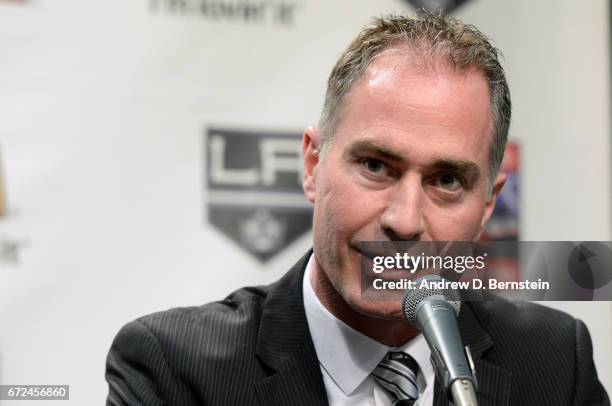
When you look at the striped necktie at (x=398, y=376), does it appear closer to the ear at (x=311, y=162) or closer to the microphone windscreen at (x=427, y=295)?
the ear at (x=311, y=162)

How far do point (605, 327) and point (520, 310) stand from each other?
102cm

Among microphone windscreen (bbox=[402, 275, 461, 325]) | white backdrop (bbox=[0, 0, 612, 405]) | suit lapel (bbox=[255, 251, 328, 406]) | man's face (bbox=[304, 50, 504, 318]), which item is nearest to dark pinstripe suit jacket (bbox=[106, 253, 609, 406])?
suit lapel (bbox=[255, 251, 328, 406])

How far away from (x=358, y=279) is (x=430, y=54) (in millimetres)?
417

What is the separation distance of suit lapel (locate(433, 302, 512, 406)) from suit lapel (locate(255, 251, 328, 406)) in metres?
0.22

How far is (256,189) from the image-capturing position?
2.45m

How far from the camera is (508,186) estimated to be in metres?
2.70

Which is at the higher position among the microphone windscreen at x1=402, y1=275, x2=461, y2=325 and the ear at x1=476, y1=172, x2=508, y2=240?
the ear at x1=476, y1=172, x2=508, y2=240

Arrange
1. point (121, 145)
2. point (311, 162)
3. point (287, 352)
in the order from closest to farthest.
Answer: point (287, 352)
point (311, 162)
point (121, 145)

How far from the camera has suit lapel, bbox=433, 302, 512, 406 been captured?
162 centimetres

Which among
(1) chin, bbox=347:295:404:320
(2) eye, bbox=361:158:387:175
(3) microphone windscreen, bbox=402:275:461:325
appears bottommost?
(1) chin, bbox=347:295:404:320

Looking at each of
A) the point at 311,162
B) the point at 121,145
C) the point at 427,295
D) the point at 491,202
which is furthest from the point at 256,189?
the point at 427,295

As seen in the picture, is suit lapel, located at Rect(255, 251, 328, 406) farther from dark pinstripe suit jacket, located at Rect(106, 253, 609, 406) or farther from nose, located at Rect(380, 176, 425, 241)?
nose, located at Rect(380, 176, 425, 241)

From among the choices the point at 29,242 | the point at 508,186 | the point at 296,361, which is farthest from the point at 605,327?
the point at 29,242

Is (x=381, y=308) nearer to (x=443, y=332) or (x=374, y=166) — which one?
(x=374, y=166)
